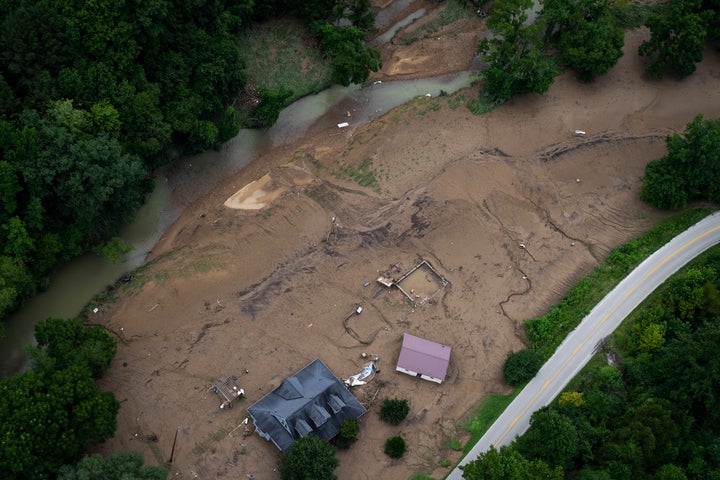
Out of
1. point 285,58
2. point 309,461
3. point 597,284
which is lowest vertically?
point 597,284

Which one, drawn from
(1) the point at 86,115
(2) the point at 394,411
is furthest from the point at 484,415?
(1) the point at 86,115

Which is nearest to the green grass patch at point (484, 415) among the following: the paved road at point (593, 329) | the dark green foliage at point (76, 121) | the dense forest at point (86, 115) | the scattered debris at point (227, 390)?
the paved road at point (593, 329)

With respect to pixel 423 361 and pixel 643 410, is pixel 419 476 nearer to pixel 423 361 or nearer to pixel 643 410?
pixel 423 361

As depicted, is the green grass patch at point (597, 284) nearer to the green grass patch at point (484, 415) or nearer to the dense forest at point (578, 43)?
the green grass patch at point (484, 415)

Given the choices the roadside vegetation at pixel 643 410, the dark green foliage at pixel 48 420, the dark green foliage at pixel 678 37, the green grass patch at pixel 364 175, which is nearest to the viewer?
the dark green foliage at pixel 48 420

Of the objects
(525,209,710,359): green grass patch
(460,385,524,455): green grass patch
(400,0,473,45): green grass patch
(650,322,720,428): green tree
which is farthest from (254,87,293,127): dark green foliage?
(650,322,720,428): green tree

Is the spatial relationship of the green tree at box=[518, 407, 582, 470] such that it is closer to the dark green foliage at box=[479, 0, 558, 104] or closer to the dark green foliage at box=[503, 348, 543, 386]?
the dark green foliage at box=[503, 348, 543, 386]

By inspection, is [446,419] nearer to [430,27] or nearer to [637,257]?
[637,257]
